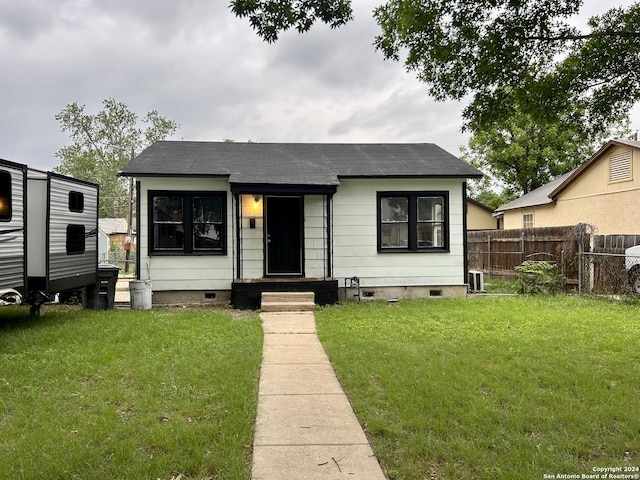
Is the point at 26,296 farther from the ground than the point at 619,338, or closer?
farther from the ground

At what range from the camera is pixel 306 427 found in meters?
3.36

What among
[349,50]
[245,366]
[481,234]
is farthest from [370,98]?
[245,366]

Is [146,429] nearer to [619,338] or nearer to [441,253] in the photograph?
[619,338]

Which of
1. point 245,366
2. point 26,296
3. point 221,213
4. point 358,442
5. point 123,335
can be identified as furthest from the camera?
point 221,213

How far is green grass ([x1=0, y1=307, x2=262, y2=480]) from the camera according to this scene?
2758mm

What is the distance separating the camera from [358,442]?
310 cm

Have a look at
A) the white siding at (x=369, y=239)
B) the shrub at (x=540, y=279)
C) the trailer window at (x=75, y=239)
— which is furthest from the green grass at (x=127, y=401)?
the shrub at (x=540, y=279)

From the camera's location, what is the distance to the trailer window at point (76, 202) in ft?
26.1

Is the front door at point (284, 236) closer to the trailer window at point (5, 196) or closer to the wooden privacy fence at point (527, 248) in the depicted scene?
the trailer window at point (5, 196)

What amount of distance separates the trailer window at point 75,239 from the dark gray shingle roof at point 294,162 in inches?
69.2

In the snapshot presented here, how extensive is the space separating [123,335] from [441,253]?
7.34 m

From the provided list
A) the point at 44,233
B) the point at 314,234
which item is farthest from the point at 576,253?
the point at 44,233

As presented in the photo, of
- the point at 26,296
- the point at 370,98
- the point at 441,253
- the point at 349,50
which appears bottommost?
the point at 26,296

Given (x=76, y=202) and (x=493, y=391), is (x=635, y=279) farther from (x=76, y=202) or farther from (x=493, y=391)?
(x=76, y=202)
